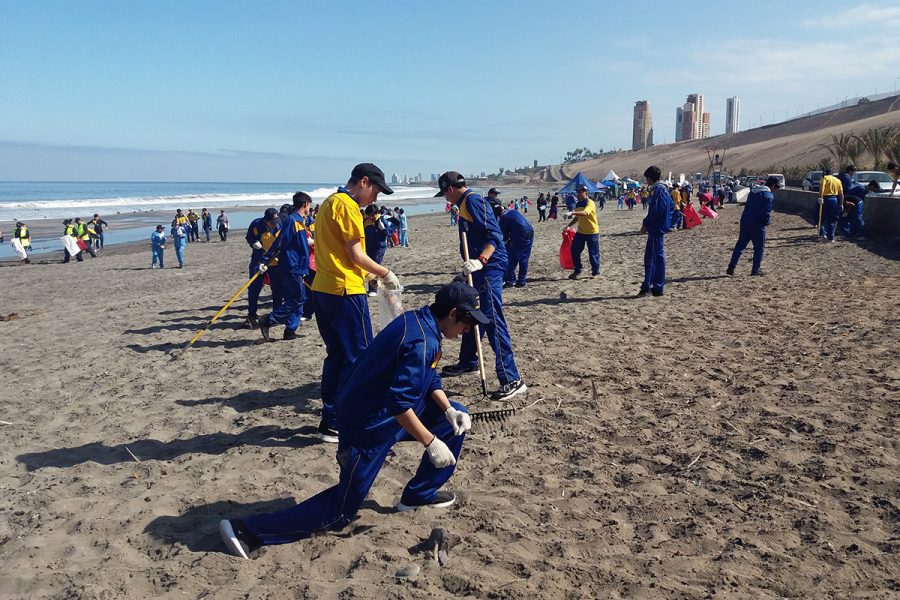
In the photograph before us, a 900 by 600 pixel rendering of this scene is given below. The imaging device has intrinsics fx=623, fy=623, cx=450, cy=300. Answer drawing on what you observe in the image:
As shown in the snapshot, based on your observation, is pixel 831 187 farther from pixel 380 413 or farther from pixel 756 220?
pixel 380 413

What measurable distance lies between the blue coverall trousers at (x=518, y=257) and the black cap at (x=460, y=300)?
21.4 ft

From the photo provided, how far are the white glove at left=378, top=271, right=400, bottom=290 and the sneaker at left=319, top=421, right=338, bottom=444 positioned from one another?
47.1 inches

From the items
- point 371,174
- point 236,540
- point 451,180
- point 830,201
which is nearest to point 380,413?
point 236,540

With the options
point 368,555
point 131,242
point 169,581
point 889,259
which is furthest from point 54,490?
point 131,242

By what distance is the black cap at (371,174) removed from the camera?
4516mm

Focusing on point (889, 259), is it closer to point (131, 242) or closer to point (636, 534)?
→ point (636, 534)

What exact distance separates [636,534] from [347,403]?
68.7 inches

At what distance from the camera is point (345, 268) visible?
175 inches

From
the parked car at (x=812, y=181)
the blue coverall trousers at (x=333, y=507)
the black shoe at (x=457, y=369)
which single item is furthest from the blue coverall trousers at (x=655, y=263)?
the parked car at (x=812, y=181)

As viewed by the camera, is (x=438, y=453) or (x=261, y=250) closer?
(x=438, y=453)

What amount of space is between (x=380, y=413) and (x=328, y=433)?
1.73 meters

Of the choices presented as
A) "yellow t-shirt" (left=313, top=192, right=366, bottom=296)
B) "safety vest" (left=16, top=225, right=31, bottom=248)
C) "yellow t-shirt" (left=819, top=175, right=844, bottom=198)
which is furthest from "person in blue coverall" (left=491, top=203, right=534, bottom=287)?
"safety vest" (left=16, top=225, right=31, bottom=248)

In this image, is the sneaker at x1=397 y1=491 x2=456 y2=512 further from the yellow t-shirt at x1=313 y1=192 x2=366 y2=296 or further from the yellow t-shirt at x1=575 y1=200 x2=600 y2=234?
the yellow t-shirt at x1=575 y1=200 x2=600 y2=234

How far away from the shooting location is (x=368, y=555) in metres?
3.33
